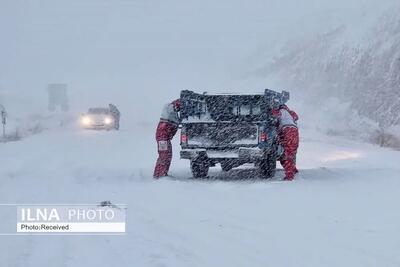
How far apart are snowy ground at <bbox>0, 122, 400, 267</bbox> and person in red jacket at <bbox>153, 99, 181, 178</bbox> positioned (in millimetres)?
492

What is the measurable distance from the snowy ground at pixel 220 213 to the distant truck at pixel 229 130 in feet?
1.74

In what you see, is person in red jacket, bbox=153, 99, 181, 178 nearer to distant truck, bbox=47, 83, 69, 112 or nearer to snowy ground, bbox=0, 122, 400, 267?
snowy ground, bbox=0, 122, 400, 267

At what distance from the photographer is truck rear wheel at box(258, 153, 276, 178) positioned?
1584cm

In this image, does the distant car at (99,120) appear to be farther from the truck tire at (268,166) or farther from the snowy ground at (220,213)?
the truck tire at (268,166)

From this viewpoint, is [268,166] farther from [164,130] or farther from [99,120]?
[99,120]

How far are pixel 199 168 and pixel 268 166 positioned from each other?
158 cm

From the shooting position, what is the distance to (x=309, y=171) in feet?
57.0

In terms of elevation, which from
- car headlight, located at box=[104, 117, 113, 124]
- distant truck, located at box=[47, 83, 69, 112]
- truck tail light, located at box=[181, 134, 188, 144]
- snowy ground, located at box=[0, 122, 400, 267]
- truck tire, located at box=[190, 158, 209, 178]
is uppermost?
distant truck, located at box=[47, 83, 69, 112]

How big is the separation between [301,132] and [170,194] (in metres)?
23.2

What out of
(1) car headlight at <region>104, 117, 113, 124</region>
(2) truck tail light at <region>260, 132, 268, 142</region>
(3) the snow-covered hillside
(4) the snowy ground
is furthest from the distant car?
(2) truck tail light at <region>260, 132, 268, 142</region>

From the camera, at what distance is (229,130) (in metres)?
15.6

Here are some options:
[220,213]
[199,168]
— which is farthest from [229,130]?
[220,213]

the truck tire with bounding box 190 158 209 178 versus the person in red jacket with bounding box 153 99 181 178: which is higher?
the person in red jacket with bounding box 153 99 181 178

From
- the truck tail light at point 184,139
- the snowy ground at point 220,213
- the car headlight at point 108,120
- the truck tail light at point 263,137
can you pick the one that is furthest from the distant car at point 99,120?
the truck tail light at point 263,137
